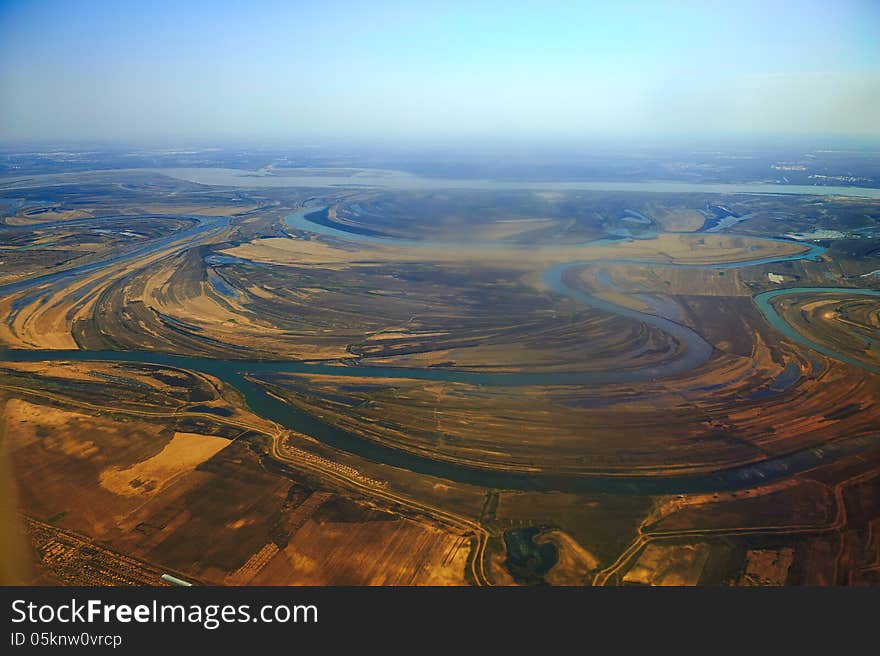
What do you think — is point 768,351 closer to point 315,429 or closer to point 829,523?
point 829,523

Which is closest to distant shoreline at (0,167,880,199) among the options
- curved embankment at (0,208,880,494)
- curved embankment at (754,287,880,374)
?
curved embankment at (754,287,880,374)

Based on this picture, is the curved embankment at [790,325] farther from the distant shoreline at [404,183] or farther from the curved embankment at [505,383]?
the distant shoreline at [404,183]

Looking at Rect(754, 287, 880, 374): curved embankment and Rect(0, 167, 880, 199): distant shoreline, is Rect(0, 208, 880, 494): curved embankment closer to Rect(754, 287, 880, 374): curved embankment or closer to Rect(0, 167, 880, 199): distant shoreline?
Rect(754, 287, 880, 374): curved embankment

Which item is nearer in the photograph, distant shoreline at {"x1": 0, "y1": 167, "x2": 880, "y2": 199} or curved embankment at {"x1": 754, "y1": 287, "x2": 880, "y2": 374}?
curved embankment at {"x1": 754, "y1": 287, "x2": 880, "y2": 374}

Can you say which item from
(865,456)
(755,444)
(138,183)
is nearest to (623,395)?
(755,444)

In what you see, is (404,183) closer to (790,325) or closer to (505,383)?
(790,325)

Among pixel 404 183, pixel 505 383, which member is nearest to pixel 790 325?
pixel 505 383

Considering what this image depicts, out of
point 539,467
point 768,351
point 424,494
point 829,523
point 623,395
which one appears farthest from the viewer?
point 768,351

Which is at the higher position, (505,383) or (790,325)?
(790,325)
